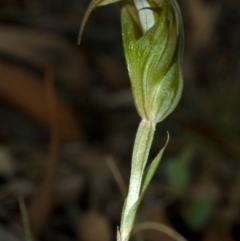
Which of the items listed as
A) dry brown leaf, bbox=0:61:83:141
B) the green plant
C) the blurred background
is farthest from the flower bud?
dry brown leaf, bbox=0:61:83:141

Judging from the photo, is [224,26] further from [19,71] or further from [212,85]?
[19,71]

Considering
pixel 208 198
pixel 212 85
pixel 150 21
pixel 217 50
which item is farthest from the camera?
pixel 217 50

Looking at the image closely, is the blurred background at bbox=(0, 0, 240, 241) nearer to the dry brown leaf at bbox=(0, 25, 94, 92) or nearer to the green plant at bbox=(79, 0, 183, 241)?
the dry brown leaf at bbox=(0, 25, 94, 92)

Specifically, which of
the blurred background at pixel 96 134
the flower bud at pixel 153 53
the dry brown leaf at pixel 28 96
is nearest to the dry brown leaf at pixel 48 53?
the blurred background at pixel 96 134

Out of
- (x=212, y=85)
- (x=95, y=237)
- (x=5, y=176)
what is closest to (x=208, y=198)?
(x=95, y=237)

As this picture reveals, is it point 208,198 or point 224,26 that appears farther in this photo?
point 224,26

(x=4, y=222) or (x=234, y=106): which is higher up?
(x=4, y=222)

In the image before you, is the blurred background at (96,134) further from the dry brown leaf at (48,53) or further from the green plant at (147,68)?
the green plant at (147,68)
